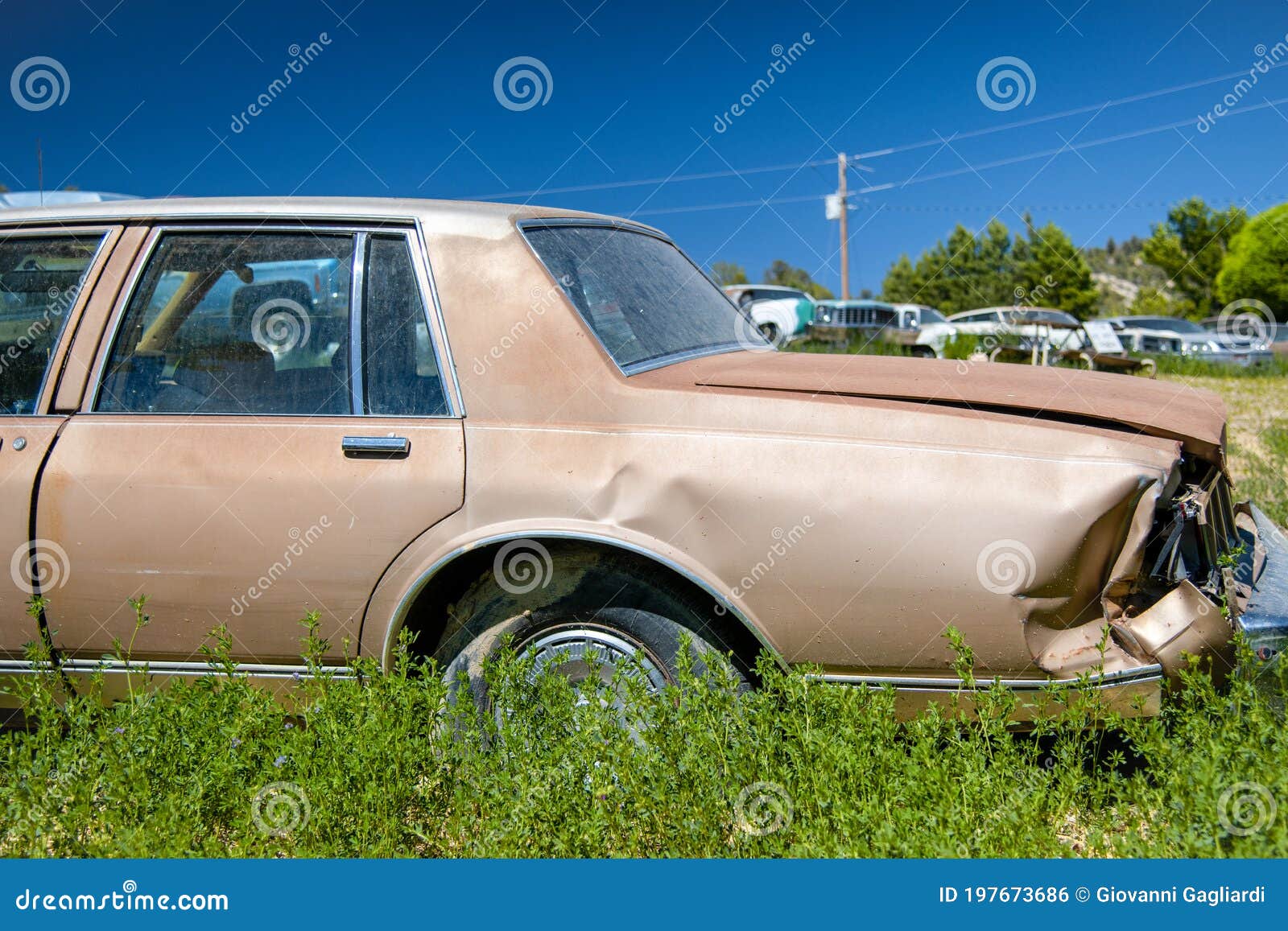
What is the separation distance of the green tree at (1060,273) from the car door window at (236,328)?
148 feet

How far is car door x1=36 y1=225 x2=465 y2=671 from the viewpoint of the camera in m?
2.77

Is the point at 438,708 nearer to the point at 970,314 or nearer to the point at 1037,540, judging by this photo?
the point at 1037,540

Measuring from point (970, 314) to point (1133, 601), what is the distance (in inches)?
1118

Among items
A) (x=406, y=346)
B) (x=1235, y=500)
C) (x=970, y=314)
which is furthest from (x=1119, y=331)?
(x=406, y=346)

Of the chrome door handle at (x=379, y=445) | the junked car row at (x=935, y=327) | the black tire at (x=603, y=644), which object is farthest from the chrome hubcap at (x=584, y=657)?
the junked car row at (x=935, y=327)

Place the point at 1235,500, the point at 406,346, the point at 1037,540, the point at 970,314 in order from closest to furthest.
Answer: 1. the point at 1037,540
2. the point at 406,346
3. the point at 1235,500
4. the point at 970,314

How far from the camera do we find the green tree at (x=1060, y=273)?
45.3 meters

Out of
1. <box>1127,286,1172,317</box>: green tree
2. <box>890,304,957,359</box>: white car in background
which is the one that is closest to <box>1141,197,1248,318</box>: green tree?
<box>1127,286,1172,317</box>: green tree

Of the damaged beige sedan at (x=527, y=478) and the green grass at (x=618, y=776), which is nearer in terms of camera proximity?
the green grass at (x=618, y=776)

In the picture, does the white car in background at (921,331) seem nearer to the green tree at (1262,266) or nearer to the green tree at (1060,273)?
the green tree at (1262,266)

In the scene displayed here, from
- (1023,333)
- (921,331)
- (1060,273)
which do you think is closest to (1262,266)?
(1060,273)

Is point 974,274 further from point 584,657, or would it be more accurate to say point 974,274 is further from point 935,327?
point 584,657

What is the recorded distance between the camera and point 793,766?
8.32 feet

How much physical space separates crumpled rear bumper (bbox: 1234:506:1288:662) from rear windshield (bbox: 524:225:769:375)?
1.79 meters
